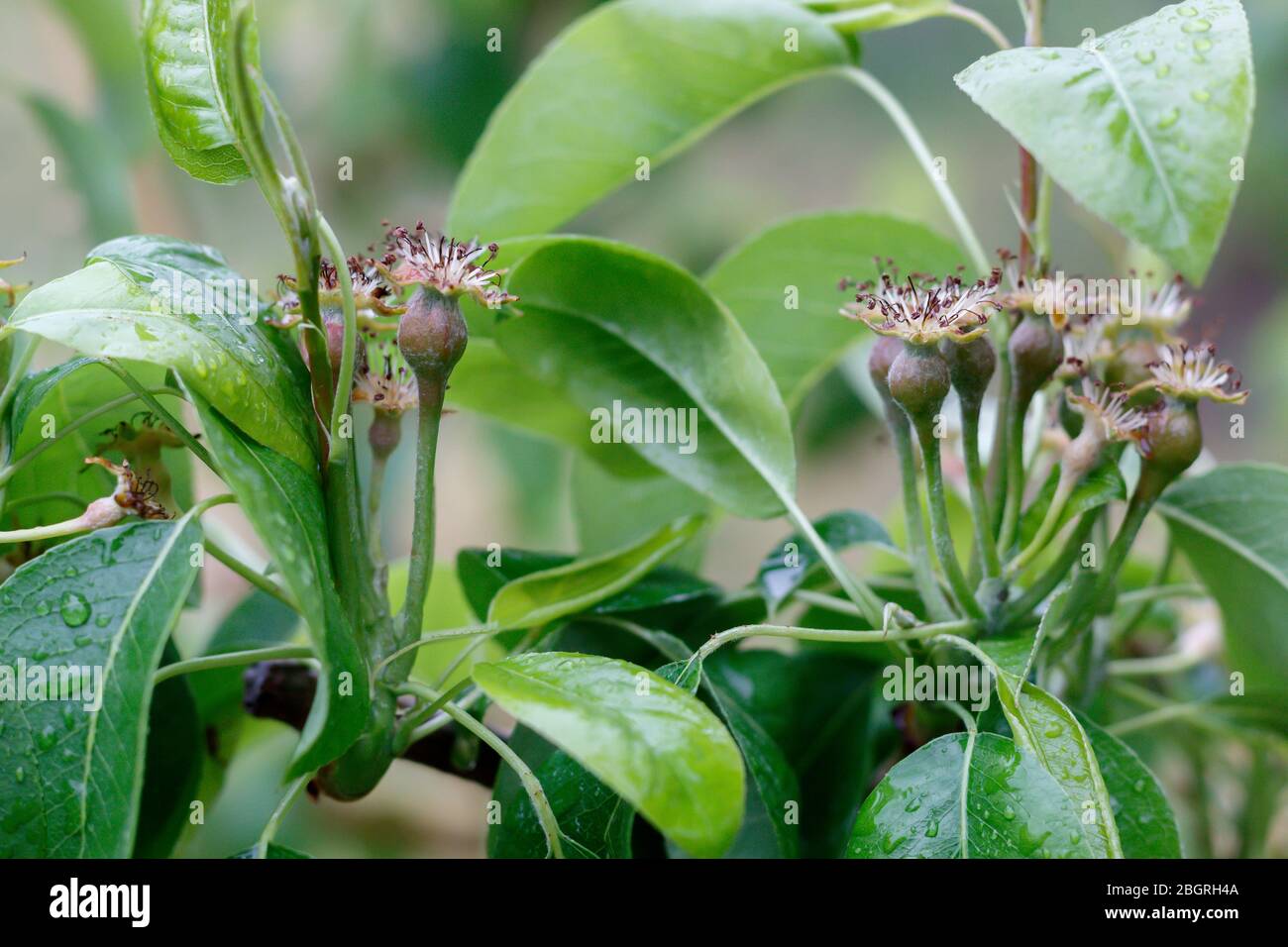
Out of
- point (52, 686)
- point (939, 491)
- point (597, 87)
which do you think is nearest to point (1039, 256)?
point (939, 491)

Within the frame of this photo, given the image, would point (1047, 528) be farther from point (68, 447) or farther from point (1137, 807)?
point (68, 447)

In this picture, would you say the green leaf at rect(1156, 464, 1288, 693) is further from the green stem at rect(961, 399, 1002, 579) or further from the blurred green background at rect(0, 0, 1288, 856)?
the blurred green background at rect(0, 0, 1288, 856)

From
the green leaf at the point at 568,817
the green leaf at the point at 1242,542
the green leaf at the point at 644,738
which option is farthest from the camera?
the green leaf at the point at 1242,542

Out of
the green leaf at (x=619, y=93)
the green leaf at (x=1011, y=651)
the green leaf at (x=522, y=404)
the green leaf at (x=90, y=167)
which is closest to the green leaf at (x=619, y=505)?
the green leaf at (x=522, y=404)

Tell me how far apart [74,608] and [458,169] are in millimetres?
1262

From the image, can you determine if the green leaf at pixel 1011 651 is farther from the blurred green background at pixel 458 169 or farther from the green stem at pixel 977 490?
the blurred green background at pixel 458 169

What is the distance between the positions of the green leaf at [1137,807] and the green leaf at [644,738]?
19cm

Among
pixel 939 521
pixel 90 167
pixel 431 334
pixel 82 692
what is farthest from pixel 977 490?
pixel 90 167

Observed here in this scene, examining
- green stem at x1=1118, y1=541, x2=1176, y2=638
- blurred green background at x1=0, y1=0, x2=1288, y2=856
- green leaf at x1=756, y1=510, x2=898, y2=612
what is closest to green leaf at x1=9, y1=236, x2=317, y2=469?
green leaf at x1=756, y1=510, x2=898, y2=612

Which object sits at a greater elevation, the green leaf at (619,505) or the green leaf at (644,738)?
the green leaf at (619,505)

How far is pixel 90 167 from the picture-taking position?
864 mm

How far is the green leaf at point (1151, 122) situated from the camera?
0.35 meters
